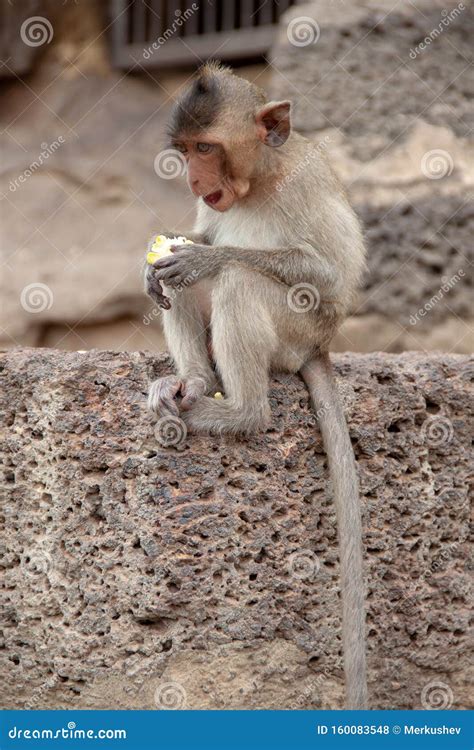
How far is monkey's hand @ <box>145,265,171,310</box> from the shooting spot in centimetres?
543

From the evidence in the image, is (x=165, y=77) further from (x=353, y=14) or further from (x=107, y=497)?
(x=107, y=497)

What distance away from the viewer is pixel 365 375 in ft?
18.5

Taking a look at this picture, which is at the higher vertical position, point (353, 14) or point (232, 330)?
point (353, 14)

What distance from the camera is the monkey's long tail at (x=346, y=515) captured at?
4.94 m

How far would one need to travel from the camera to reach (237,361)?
16.7 feet

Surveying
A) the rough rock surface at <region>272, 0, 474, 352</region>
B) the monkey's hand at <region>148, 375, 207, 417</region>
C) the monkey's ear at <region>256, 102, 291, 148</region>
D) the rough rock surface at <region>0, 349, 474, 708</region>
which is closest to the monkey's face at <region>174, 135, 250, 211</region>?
the monkey's ear at <region>256, 102, 291, 148</region>

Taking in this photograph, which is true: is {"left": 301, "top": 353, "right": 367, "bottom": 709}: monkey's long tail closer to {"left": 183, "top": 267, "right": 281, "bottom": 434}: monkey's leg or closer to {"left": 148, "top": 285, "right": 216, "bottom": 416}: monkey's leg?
{"left": 183, "top": 267, "right": 281, "bottom": 434}: monkey's leg

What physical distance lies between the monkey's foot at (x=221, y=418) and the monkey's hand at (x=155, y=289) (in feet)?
1.96

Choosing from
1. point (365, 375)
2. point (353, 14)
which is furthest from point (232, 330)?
point (353, 14)

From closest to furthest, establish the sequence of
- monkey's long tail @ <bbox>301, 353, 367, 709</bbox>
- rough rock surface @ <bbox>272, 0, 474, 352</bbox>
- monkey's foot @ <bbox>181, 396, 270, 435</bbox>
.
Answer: monkey's long tail @ <bbox>301, 353, 367, 709</bbox> < monkey's foot @ <bbox>181, 396, 270, 435</bbox> < rough rock surface @ <bbox>272, 0, 474, 352</bbox>

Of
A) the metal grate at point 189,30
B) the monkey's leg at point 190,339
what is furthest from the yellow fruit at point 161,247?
the metal grate at point 189,30

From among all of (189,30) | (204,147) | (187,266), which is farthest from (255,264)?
(189,30)

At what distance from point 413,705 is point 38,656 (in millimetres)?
1880

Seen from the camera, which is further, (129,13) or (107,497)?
(129,13)
